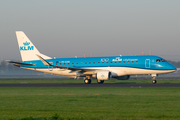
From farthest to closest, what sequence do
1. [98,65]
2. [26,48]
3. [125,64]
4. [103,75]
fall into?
[26,48]
[98,65]
[125,64]
[103,75]

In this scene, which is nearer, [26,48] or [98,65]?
[98,65]

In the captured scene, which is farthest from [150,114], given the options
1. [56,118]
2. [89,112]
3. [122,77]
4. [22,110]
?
[122,77]

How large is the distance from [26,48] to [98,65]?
15.1m

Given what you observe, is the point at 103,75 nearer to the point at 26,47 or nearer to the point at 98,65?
the point at 98,65

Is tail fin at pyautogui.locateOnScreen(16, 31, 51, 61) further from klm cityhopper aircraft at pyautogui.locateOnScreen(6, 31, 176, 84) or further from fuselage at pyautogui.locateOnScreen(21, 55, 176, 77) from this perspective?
fuselage at pyautogui.locateOnScreen(21, 55, 176, 77)

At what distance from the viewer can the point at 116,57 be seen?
4569 centimetres

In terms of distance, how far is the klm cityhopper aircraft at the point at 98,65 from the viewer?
142ft

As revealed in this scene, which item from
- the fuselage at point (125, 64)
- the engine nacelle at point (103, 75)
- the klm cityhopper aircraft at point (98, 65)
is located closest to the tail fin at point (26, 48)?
the klm cityhopper aircraft at point (98, 65)

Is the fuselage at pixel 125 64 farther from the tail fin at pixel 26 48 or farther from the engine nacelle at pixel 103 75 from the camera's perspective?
the tail fin at pixel 26 48

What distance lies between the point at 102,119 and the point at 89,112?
78.6 inches

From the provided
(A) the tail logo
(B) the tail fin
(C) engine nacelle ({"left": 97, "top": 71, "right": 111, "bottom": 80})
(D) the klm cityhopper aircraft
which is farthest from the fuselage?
(A) the tail logo

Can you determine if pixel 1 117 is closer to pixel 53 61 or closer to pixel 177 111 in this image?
pixel 177 111

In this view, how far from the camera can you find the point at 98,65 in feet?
151

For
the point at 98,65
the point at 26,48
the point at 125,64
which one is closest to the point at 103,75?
the point at 98,65
